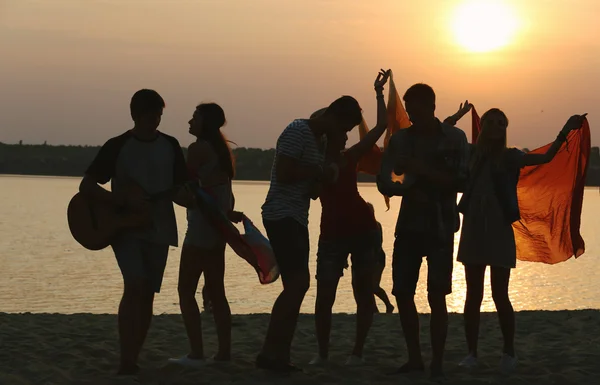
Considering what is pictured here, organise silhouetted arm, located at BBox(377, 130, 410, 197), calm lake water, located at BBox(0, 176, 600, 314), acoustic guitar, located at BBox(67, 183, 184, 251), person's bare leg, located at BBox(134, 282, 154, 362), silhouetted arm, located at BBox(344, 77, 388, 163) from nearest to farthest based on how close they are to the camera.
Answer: acoustic guitar, located at BBox(67, 183, 184, 251) < person's bare leg, located at BBox(134, 282, 154, 362) < silhouetted arm, located at BBox(377, 130, 410, 197) < silhouetted arm, located at BBox(344, 77, 388, 163) < calm lake water, located at BBox(0, 176, 600, 314)

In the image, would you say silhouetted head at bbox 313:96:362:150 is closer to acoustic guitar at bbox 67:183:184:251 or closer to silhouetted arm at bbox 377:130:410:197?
silhouetted arm at bbox 377:130:410:197

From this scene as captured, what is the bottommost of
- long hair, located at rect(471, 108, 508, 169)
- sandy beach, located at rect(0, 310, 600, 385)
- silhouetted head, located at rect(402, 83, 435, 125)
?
sandy beach, located at rect(0, 310, 600, 385)

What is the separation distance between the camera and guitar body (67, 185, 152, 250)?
6.70 meters

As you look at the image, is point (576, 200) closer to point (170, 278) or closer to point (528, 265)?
point (170, 278)

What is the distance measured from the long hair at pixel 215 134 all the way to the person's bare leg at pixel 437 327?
1.74 meters

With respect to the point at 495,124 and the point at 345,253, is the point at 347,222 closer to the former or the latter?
the point at 345,253

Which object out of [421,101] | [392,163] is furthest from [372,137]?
[421,101]

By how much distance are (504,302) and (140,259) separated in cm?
267

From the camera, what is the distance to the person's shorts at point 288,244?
6898 millimetres

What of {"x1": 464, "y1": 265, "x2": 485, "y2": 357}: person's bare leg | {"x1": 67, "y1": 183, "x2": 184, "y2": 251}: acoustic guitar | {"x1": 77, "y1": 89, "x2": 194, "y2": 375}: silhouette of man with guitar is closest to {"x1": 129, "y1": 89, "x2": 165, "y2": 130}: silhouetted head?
{"x1": 77, "y1": 89, "x2": 194, "y2": 375}: silhouette of man with guitar

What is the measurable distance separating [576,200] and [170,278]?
46.6 feet

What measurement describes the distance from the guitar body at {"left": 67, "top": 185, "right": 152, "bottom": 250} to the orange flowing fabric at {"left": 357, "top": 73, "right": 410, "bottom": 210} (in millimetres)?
1867

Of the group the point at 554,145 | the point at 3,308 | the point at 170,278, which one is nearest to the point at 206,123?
the point at 554,145

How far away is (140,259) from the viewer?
22.2 ft
